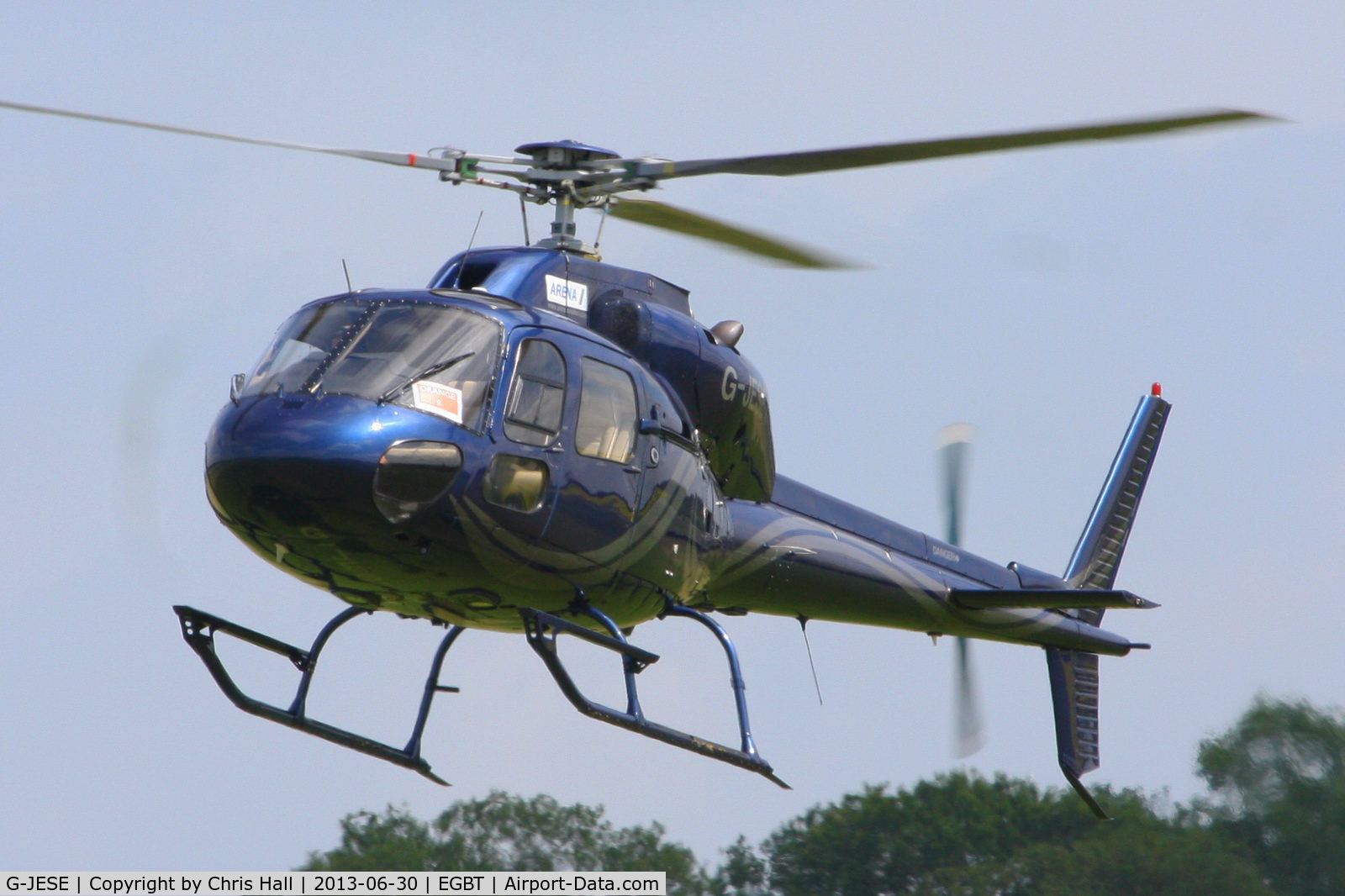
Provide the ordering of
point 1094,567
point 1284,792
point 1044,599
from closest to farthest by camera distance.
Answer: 1. point 1044,599
2. point 1094,567
3. point 1284,792

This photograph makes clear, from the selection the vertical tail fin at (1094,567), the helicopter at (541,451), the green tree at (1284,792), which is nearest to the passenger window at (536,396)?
the helicopter at (541,451)

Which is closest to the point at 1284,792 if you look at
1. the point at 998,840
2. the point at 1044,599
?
the point at 998,840

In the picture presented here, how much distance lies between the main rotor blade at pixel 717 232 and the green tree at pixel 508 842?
21.2 meters

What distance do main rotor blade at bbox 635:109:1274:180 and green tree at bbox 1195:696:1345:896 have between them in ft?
63.8

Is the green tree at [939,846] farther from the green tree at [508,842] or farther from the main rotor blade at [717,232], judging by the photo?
A: the main rotor blade at [717,232]

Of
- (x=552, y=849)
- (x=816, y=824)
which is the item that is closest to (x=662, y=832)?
(x=552, y=849)

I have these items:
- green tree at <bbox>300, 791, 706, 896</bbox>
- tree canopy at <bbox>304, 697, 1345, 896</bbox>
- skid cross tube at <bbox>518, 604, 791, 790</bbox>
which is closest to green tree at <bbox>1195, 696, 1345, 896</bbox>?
tree canopy at <bbox>304, 697, 1345, 896</bbox>

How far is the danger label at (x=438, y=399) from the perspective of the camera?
369 inches

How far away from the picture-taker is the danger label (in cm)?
938

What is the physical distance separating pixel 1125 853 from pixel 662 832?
7772mm

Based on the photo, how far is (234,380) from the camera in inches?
393

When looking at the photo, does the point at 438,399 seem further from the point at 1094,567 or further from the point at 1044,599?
the point at 1094,567

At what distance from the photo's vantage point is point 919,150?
968cm

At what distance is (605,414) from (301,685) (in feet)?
8.23
